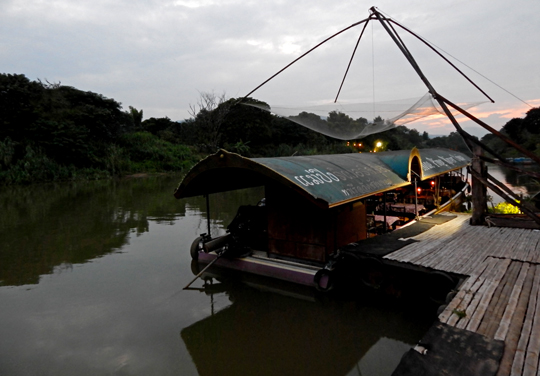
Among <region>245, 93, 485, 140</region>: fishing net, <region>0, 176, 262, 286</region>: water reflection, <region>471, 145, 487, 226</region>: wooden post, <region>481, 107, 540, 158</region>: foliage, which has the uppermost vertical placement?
<region>481, 107, 540, 158</region>: foliage

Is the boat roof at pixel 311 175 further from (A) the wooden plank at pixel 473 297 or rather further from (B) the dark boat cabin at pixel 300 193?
(A) the wooden plank at pixel 473 297

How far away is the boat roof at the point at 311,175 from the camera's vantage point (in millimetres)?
6363

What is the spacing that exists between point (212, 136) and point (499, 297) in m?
44.3

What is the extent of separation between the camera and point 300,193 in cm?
621

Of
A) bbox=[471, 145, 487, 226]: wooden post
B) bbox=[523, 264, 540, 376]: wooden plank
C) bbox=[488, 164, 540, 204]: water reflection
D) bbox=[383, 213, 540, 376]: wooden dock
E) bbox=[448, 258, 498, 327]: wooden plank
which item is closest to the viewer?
bbox=[523, 264, 540, 376]: wooden plank

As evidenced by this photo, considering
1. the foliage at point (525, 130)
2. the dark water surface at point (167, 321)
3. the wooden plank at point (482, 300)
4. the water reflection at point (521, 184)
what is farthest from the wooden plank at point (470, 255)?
the foliage at point (525, 130)

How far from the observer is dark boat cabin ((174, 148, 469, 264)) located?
659 centimetres

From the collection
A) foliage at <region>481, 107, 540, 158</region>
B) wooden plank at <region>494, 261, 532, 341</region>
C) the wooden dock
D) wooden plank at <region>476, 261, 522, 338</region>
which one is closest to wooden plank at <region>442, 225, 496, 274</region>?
the wooden dock

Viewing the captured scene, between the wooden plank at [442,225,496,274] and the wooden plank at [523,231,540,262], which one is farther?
the wooden plank at [523,231,540,262]

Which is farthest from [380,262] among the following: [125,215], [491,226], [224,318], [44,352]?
[125,215]

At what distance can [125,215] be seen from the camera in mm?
16203

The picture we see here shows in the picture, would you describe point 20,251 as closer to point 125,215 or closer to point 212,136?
point 125,215

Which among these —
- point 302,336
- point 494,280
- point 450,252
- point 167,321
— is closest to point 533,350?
point 494,280

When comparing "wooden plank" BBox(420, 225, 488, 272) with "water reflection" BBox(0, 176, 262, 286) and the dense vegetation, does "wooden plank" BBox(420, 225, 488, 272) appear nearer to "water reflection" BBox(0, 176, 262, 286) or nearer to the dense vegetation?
"water reflection" BBox(0, 176, 262, 286)
